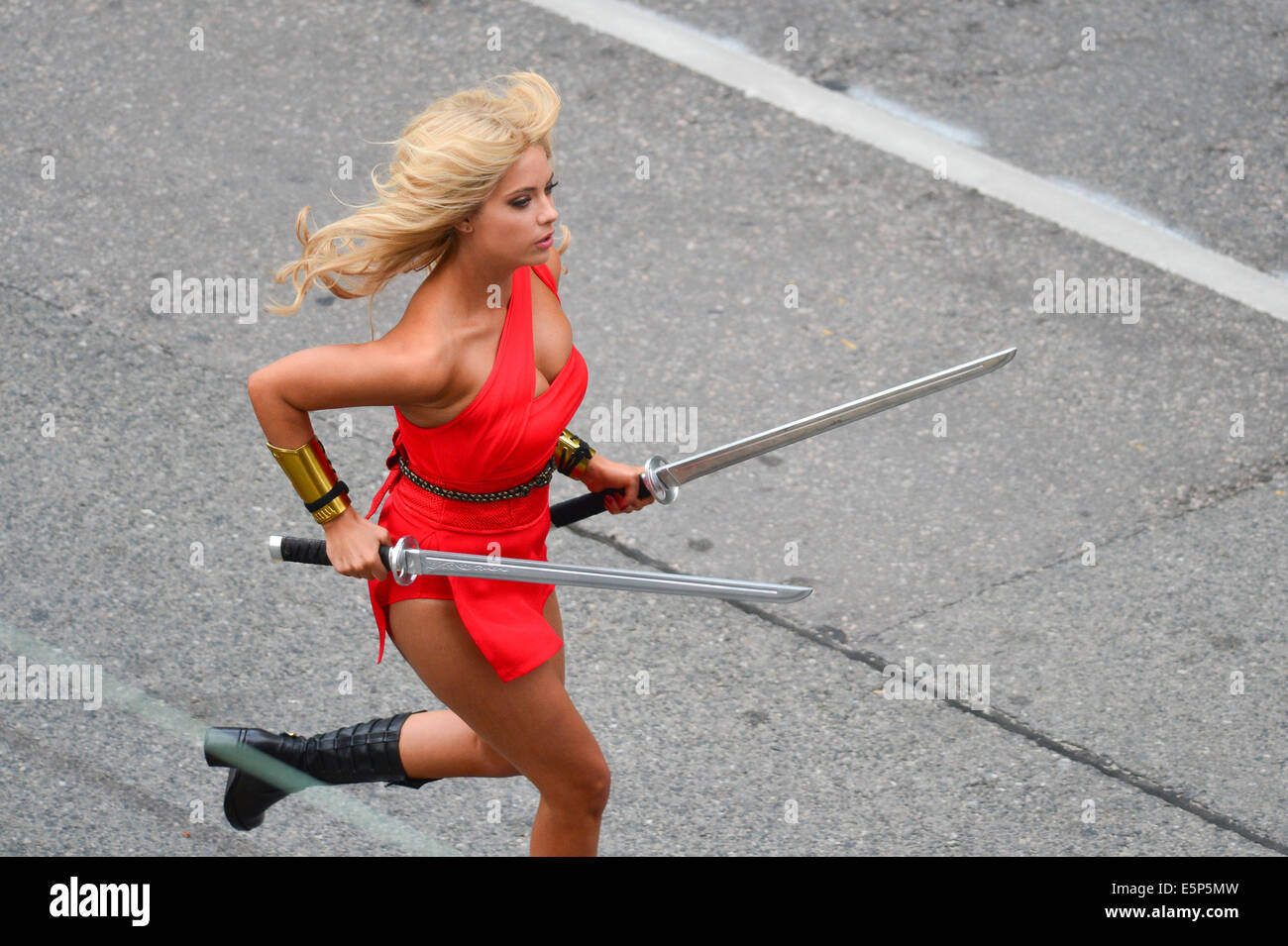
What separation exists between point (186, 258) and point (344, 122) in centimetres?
124

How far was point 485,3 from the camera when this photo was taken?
28.2 ft

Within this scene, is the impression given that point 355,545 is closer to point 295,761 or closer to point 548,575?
point 548,575

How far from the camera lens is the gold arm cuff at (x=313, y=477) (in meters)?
3.52

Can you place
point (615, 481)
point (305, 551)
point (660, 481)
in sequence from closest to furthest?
point (305, 551), point (660, 481), point (615, 481)

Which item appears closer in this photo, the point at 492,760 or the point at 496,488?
the point at 496,488

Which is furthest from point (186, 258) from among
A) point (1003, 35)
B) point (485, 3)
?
point (1003, 35)

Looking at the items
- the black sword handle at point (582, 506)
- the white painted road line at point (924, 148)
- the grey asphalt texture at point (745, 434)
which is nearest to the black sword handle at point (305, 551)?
the black sword handle at point (582, 506)

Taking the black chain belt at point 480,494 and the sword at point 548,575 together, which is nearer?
the sword at point 548,575

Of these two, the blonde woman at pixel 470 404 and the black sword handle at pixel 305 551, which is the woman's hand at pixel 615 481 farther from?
the black sword handle at pixel 305 551

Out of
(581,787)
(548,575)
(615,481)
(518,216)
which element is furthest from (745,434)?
(518,216)

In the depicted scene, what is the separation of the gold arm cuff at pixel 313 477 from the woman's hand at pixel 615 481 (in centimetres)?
78

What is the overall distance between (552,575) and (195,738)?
174cm

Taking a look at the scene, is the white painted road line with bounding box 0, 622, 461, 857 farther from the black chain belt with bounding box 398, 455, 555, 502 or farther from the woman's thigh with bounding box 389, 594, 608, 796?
the black chain belt with bounding box 398, 455, 555, 502

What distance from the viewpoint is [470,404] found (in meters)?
3.51
